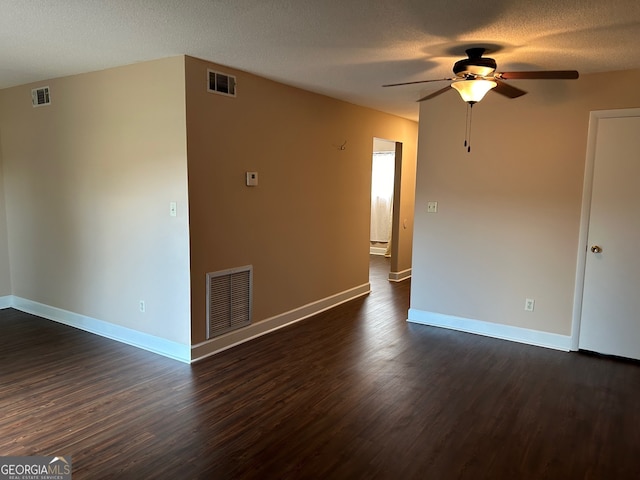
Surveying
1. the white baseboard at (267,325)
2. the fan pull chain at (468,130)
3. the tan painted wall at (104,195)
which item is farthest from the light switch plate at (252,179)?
the fan pull chain at (468,130)

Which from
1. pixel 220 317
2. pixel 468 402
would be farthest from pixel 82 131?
pixel 468 402

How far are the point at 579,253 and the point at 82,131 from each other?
4.74 metres

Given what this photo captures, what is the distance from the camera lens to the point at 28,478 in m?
2.28

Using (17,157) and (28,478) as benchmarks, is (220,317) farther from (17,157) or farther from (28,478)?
(17,157)

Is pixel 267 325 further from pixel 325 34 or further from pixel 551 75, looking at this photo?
pixel 551 75

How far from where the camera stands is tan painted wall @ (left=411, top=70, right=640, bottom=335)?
3.89 metres

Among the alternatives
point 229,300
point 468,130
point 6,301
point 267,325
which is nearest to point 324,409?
point 229,300

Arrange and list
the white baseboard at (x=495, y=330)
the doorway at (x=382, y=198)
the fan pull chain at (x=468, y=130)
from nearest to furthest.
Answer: the white baseboard at (x=495, y=330) < the fan pull chain at (x=468, y=130) < the doorway at (x=382, y=198)

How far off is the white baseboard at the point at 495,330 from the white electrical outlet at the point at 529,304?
200mm

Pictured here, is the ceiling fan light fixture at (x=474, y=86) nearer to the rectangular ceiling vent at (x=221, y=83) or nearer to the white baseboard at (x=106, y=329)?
the rectangular ceiling vent at (x=221, y=83)

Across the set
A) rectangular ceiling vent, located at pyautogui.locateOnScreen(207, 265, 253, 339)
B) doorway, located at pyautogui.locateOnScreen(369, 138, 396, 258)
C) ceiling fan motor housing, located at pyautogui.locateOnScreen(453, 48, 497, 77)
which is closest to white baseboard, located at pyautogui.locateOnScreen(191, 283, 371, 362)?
rectangular ceiling vent, located at pyautogui.locateOnScreen(207, 265, 253, 339)

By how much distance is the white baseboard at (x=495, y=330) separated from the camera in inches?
160

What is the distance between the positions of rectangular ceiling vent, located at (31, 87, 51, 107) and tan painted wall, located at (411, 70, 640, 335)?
383cm

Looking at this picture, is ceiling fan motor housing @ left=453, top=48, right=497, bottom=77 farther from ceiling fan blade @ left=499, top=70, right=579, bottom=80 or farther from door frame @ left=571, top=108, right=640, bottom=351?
door frame @ left=571, top=108, right=640, bottom=351
